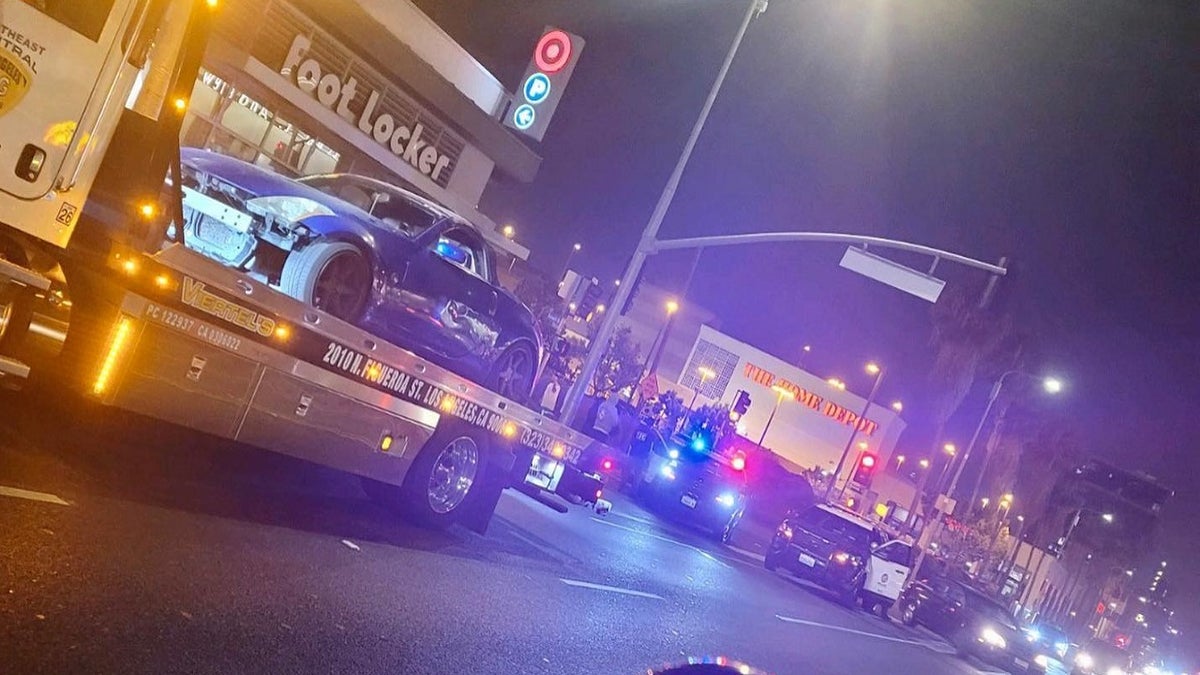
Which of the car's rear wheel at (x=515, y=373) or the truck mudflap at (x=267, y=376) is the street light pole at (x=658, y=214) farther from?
the truck mudflap at (x=267, y=376)

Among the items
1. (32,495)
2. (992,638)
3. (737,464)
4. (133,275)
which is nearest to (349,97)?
(737,464)

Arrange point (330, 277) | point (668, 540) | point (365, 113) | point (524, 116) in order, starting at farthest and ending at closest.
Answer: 1. point (365, 113)
2. point (524, 116)
3. point (668, 540)
4. point (330, 277)

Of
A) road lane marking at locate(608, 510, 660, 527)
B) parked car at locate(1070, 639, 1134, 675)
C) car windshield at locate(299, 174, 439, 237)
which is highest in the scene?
car windshield at locate(299, 174, 439, 237)

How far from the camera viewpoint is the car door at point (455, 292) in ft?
31.4

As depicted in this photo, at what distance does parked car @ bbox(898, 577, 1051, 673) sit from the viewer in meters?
22.7

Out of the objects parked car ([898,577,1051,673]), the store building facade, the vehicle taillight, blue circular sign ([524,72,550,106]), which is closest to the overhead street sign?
the vehicle taillight

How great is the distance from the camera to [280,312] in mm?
7156

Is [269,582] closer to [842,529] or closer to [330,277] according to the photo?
[330,277]

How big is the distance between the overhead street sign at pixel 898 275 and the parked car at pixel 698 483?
7.71 m

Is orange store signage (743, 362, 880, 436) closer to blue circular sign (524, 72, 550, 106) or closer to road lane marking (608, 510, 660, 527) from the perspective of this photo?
road lane marking (608, 510, 660, 527)

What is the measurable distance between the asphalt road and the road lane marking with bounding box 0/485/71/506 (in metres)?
0.02

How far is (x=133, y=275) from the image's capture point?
239 inches

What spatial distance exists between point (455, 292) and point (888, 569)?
1550cm

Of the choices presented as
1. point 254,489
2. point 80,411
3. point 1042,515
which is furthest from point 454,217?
point 1042,515
